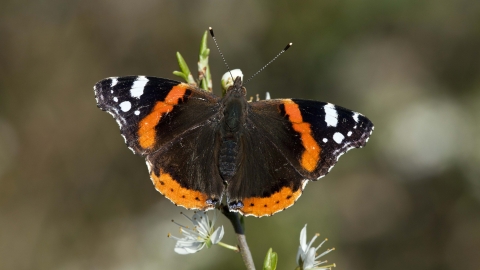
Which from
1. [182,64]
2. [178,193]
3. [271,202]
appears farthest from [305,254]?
[182,64]

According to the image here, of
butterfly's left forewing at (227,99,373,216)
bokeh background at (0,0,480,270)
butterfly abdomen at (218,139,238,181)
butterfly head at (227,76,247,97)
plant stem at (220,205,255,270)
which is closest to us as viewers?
plant stem at (220,205,255,270)

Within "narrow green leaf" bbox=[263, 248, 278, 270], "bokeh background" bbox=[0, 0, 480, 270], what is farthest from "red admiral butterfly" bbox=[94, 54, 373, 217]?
"bokeh background" bbox=[0, 0, 480, 270]

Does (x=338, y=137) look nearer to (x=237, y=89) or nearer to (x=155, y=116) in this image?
(x=237, y=89)

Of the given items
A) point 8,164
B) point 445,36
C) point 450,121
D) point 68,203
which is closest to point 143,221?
point 68,203

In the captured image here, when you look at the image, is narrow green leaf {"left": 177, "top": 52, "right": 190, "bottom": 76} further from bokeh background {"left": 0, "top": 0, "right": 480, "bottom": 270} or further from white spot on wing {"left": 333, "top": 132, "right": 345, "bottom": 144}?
bokeh background {"left": 0, "top": 0, "right": 480, "bottom": 270}

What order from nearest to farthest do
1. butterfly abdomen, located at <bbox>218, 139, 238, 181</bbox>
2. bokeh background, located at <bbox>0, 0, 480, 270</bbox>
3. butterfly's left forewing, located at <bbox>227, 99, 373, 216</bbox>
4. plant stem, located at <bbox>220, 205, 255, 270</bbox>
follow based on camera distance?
plant stem, located at <bbox>220, 205, 255, 270</bbox>, butterfly's left forewing, located at <bbox>227, 99, 373, 216</bbox>, butterfly abdomen, located at <bbox>218, 139, 238, 181</bbox>, bokeh background, located at <bbox>0, 0, 480, 270</bbox>

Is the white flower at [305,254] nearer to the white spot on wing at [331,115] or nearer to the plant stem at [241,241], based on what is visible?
the plant stem at [241,241]
